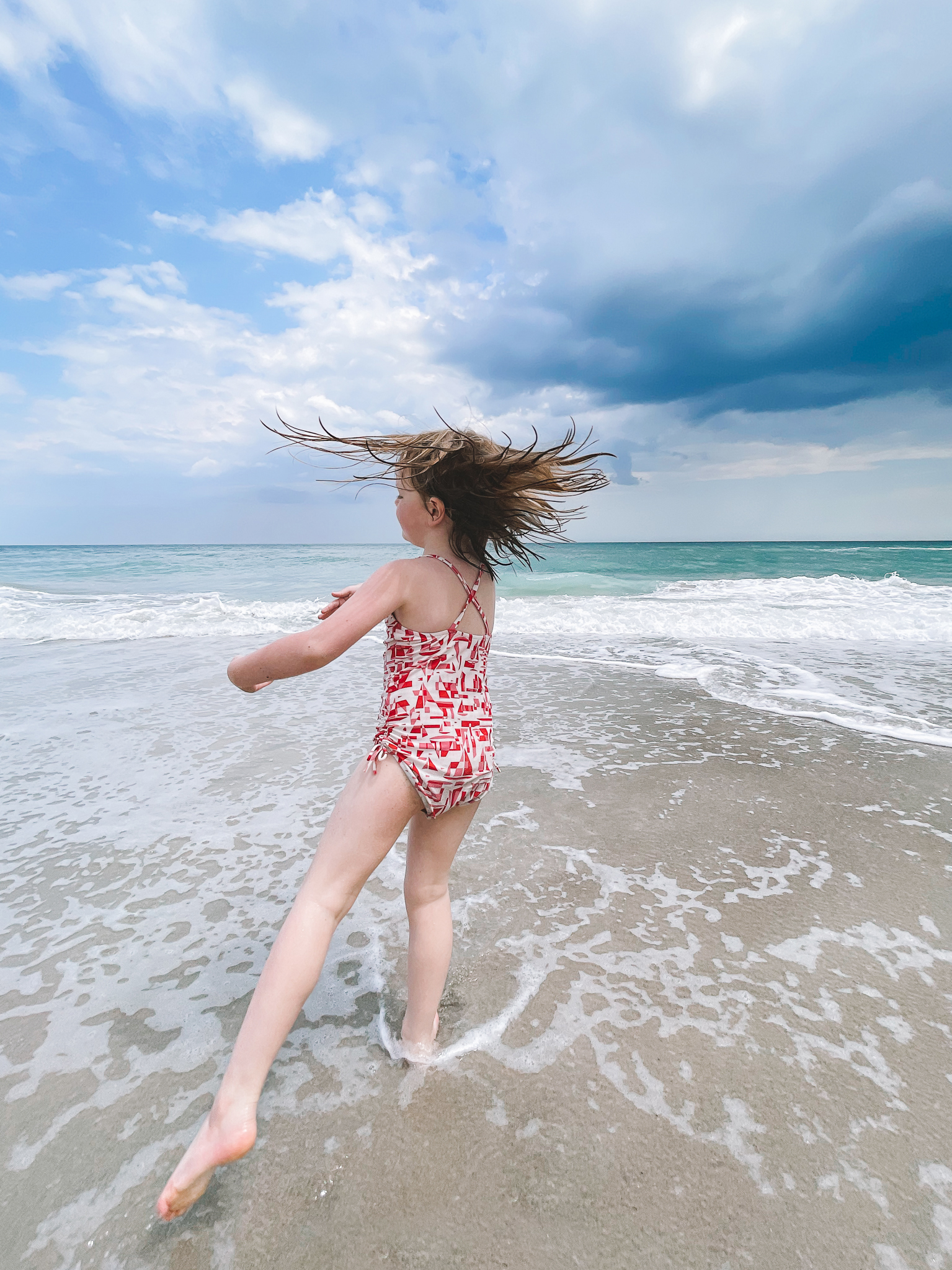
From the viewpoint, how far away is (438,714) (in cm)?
173

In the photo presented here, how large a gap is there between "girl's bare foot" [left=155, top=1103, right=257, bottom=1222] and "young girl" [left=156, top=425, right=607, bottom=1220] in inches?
0.5

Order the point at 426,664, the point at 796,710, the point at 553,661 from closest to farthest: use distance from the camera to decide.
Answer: the point at 426,664, the point at 796,710, the point at 553,661

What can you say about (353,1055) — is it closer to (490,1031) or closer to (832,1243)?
(490,1031)

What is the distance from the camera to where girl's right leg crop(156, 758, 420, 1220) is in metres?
1.36

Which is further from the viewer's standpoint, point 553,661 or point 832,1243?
point 553,661

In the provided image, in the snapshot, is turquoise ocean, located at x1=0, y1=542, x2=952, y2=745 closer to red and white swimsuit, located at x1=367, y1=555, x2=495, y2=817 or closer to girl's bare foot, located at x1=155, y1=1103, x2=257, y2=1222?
red and white swimsuit, located at x1=367, y1=555, x2=495, y2=817

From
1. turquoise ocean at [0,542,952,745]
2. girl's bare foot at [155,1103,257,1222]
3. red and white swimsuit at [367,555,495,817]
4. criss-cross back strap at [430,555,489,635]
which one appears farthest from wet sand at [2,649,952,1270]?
turquoise ocean at [0,542,952,745]

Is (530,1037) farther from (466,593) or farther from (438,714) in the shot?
(466,593)

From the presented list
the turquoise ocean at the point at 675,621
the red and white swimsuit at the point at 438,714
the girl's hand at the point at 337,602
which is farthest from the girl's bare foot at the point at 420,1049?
the turquoise ocean at the point at 675,621

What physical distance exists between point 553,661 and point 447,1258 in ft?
20.9

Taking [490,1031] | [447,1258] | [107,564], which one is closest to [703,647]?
[490,1031]

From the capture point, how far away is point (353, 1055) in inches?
74.9

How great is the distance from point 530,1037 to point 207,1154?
3.09ft

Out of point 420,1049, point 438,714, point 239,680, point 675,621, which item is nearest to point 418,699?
point 438,714
